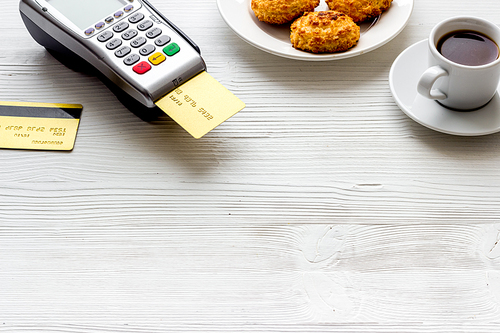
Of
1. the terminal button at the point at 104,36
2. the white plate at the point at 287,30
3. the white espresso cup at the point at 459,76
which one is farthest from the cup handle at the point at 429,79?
the terminal button at the point at 104,36

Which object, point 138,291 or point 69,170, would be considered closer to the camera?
point 138,291

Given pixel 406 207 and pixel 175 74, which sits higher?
pixel 175 74

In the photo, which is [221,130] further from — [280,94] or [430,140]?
[430,140]

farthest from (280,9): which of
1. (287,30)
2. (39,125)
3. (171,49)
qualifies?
(39,125)

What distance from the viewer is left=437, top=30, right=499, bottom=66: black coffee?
607 mm

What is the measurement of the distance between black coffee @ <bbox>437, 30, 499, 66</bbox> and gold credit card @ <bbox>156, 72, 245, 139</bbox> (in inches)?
12.8

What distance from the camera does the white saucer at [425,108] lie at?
2.05 feet

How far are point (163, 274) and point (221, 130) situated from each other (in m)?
0.25

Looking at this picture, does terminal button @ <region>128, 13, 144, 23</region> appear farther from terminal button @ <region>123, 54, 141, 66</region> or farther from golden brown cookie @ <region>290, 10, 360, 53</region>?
golden brown cookie @ <region>290, 10, 360, 53</region>

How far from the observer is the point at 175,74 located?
0.62 meters

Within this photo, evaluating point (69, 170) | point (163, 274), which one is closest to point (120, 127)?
point (69, 170)

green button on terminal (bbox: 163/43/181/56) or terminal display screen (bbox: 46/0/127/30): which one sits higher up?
terminal display screen (bbox: 46/0/127/30)

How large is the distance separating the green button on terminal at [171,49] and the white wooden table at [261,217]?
113mm

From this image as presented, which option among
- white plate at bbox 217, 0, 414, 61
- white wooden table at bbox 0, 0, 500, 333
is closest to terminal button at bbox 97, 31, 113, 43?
white wooden table at bbox 0, 0, 500, 333
